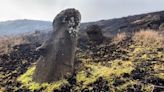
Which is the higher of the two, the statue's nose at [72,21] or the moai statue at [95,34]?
the statue's nose at [72,21]

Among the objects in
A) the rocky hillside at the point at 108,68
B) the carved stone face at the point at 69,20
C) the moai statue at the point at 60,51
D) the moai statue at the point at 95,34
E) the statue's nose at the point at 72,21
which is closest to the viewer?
the rocky hillside at the point at 108,68

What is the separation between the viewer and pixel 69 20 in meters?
21.3

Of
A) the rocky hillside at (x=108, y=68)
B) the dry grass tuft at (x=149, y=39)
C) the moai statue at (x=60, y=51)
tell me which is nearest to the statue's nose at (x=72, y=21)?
the moai statue at (x=60, y=51)

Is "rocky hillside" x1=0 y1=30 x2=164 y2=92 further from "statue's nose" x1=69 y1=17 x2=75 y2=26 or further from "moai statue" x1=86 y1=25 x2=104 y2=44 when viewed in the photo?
"statue's nose" x1=69 y1=17 x2=75 y2=26

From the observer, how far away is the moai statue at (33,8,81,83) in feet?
62.6

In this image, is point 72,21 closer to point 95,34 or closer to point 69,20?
point 69,20

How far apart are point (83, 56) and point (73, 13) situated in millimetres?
2671

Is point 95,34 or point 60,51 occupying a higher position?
point 95,34

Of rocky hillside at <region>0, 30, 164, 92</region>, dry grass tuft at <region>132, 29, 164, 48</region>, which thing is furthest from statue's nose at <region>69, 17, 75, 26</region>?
dry grass tuft at <region>132, 29, 164, 48</region>

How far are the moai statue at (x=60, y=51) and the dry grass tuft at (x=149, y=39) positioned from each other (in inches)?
158

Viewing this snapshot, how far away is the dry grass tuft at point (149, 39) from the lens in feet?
69.7

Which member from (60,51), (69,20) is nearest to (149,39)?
(69,20)

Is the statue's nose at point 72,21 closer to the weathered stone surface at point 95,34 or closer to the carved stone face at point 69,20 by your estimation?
the carved stone face at point 69,20

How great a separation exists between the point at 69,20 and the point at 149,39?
4943 millimetres
